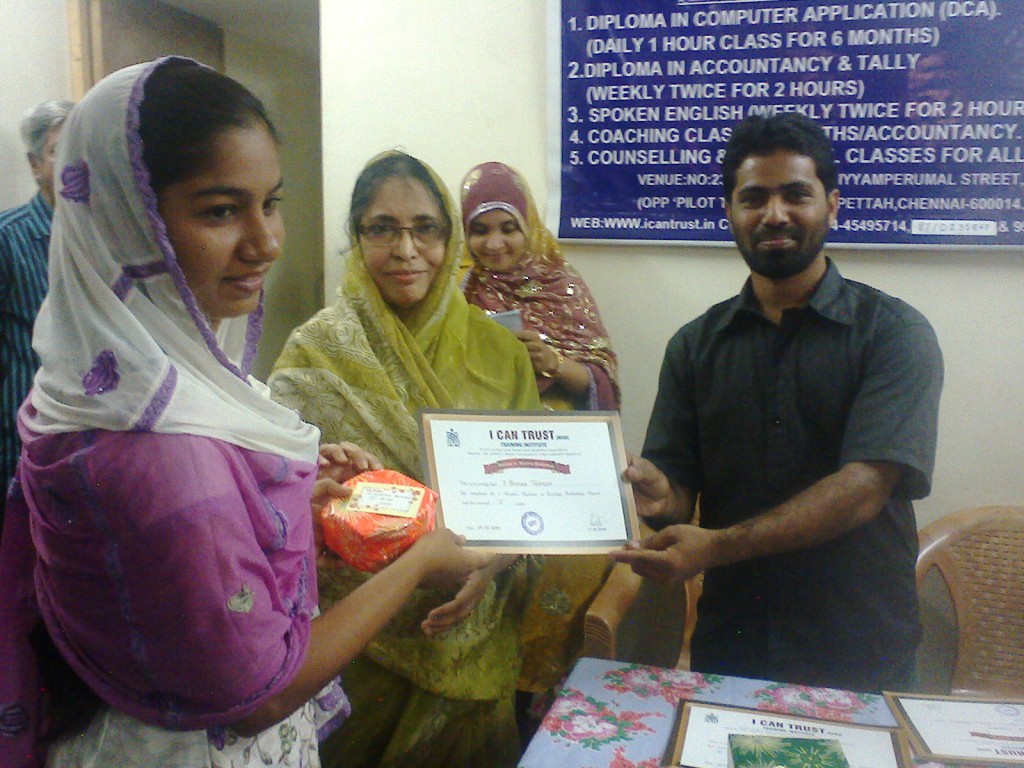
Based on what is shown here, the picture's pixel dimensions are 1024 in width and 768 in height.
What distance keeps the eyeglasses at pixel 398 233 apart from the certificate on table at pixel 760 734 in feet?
2.79

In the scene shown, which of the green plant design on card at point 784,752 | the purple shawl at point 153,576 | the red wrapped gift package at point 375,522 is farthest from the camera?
the red wrapped gift package at point 375,522

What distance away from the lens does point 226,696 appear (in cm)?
75

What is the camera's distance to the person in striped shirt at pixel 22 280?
1.22m

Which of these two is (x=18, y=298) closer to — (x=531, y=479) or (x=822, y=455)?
(x=531, y=479)

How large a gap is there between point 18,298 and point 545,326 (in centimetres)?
89

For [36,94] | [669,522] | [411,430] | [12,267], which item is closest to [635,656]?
[669,522]

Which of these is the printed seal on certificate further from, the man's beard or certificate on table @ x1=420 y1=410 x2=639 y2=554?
the man's beard

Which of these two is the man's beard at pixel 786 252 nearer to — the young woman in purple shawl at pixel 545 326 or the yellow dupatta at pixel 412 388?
the young woman in purple shawl at pixel 545 326

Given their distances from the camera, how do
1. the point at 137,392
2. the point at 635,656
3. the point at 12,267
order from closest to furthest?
the point at 137,392, the point at 12,267, the point at 635,656

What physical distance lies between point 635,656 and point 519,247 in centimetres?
80

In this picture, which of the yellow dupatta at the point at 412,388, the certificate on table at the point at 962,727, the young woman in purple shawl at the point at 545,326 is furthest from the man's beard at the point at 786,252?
the certificate on table at the point at 962,727

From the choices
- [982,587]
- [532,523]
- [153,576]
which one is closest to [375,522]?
[532,523]

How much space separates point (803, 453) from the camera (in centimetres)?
132

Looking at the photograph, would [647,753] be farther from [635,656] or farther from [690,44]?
[690,44]
